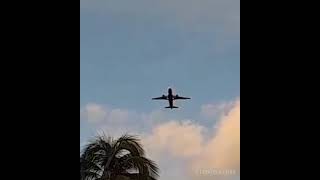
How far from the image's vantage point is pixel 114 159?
5906 millimetres

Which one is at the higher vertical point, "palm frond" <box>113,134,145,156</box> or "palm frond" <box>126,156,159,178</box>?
"palm frond" <box>113,134,145,156</box>

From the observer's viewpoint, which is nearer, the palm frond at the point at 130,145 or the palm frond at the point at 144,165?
the palm frond at the point at 144,165

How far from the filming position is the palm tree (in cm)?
564

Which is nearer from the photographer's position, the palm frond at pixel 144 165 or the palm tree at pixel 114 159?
the palm frond at pixel 144 165

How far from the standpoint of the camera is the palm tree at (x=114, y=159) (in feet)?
18.5

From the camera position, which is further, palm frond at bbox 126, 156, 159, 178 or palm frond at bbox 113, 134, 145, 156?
palm frond at bbox 113, 134, 145, 156

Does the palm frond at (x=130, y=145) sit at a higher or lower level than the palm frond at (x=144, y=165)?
higher

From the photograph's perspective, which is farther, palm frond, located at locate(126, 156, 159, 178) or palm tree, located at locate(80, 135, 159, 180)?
palm tree, located at locate(80, 135, 159, 180)
